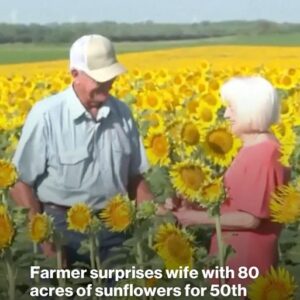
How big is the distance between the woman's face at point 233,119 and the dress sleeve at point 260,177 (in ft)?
0.15

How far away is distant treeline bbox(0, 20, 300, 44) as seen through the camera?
1.89 meters

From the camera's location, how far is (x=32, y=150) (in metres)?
1.85

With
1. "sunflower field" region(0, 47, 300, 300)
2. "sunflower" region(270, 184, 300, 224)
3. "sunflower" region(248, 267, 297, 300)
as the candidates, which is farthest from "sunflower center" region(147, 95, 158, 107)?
"sunflower" region(248, 267, 297, 300)

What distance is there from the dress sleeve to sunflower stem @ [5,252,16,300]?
32 centimetres

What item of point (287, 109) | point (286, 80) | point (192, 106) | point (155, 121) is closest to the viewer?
point (155, 121)

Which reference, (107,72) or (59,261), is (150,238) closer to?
(59,261)

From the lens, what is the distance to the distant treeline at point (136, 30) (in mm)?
1886

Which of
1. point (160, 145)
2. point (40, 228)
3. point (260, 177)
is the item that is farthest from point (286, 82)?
point (40, 228)

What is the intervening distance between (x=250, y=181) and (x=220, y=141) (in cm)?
7

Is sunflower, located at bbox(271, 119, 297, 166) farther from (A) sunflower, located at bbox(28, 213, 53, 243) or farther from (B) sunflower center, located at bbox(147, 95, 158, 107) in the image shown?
(B) sunflower center, located at bbox(147, 95, 158, 107)

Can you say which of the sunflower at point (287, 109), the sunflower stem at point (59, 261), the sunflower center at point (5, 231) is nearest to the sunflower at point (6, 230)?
the sunflower center at point (5, 231)

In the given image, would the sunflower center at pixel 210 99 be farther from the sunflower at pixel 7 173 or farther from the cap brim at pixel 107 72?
the sunflower at pixel 7 173

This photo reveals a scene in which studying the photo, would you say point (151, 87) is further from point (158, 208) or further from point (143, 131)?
point (158, 208)

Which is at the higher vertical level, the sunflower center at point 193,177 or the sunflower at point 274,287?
the sunflower center at point 193,177
